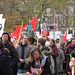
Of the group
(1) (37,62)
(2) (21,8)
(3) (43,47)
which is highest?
(2) (21,8)

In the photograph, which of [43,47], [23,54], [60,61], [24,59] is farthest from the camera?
[60,61]

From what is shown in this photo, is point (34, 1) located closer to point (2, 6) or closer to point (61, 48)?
point (2, 6)

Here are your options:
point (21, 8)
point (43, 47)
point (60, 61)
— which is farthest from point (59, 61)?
point (21, 8)

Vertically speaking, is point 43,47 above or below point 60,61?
above

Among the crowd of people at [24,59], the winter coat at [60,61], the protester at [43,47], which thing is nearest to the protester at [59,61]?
the winter coat at [60,61]

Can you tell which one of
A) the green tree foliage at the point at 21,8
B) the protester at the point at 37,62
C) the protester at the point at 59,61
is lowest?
the protester at the point at 59,61

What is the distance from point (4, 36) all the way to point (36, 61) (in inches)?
44.8

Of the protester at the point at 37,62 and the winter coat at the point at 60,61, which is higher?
the protester at the point at 37,62

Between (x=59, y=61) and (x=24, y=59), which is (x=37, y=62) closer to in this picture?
(x=24, y=59)

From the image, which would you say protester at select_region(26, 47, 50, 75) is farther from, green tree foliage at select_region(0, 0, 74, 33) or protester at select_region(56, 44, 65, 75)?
green tree foliage at select_region(0, 0, 74, 33)

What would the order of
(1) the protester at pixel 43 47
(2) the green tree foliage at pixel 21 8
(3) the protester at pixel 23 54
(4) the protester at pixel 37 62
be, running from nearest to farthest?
(4) the protester at pixel 37 62 < (3) the protester at pixel 23 54 < (1) the protester at pixel 43 47 < (2) the green tree foliage at pixel 21 8

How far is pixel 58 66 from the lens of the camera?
1033 cm

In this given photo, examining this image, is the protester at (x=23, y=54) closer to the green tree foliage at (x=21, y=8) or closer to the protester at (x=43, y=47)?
the protester at (x=43, y=47)

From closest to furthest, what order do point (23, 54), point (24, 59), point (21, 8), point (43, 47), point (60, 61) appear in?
point (24, 59), point (23, 54), point (43, 47), point (60, 61), point (21, 8)
